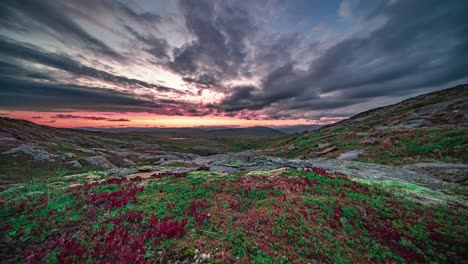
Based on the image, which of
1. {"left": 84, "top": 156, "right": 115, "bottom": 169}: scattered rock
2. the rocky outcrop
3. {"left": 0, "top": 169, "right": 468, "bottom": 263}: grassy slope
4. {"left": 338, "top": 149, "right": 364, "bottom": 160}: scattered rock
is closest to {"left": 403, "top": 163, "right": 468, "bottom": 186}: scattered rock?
{"left": 338, "top": 149, "right": 364, "bottom": 160}: scattered rock

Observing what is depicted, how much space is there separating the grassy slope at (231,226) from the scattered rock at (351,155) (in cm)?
2070

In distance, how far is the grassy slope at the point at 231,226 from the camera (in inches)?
262

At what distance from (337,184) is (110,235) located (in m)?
16.7

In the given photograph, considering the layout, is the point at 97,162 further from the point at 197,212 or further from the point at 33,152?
the point at 197,212

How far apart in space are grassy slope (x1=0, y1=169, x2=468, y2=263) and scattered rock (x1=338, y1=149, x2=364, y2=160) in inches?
815

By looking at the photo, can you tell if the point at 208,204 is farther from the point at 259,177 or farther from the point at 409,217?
the point at 409,217

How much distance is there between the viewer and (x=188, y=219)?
30.2 ft

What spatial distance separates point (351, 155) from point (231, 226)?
111 ft

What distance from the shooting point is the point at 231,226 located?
28.6 feet

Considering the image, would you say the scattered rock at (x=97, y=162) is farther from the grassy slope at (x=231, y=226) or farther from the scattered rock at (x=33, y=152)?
the grassy slope at (x=231, y=226)

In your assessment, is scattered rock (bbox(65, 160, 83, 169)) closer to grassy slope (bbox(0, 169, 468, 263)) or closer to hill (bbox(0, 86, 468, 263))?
hill (bbox(0, 86, 468, 263))

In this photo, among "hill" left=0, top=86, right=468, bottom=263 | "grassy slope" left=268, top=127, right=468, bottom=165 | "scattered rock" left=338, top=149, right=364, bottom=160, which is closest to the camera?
"hill" left=0, top=86, right=468, bottom=263

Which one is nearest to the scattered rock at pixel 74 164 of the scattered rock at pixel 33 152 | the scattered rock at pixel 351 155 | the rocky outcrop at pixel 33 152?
the rocky outcrop at pixel 33 152

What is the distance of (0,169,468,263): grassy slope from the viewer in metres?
6.66
